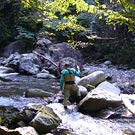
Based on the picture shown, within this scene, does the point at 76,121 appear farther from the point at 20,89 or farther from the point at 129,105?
the point at 20,89

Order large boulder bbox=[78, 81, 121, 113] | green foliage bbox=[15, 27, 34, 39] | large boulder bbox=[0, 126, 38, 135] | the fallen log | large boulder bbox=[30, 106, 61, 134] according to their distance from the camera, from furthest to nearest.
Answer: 1. green foliage bbox=[15, 27, 34, 39]
2. the fallen log
3. large boulder bbox=[78, 81, 121, 113]
4. large boulder bbox=[30, 106, 61, 134]
5. large boulder bbox=[0, 126, 38, 135]

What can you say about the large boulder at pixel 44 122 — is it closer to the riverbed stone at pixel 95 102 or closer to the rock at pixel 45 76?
the riverbed stone at pixel 95 102

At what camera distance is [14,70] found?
48.1ft

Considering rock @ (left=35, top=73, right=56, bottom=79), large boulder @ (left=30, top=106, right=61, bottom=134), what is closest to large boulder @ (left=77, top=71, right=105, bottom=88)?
rock @ (left=35, top=73, right=56, bottom=79)

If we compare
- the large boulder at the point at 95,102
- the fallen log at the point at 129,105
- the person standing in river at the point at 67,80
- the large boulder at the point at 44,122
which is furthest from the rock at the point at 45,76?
the large boulder at the point at 44,122

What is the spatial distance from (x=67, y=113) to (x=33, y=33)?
44.5 ft

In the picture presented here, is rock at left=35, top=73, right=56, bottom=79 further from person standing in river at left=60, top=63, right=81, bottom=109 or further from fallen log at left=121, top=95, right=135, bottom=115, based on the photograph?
person standing in river at left=60, top=63, right=81, bottom=109

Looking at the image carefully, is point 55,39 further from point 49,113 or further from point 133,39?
point 49,113

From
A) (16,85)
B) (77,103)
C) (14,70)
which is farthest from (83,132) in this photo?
(14,70)

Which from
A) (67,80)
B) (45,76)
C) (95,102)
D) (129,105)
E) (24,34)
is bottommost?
(45,76)

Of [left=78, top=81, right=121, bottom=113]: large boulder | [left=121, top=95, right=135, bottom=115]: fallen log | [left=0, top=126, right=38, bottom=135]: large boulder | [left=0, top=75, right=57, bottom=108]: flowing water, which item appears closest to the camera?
[left=0, top=126, right=38, bottom=135]: large boulder

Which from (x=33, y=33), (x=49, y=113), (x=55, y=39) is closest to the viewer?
(x=49, y=113)

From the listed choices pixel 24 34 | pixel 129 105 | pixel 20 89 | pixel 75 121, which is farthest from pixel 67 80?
pixel 24 34

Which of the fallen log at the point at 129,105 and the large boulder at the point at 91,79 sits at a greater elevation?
the large boulder at the point at 91,79
